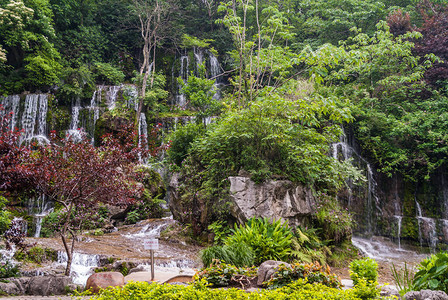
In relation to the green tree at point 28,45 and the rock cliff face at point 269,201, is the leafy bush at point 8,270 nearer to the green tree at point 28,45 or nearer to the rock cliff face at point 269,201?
the rock cliff face at point 269,201

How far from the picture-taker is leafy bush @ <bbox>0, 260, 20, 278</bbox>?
278 inches

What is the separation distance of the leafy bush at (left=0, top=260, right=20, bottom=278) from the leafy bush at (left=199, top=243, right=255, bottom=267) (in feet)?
15.5

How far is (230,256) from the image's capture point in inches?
247

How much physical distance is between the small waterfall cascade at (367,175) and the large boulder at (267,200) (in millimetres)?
6041

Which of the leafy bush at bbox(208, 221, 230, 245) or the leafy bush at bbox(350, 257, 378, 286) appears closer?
the leafy bush at bbox(350, 257, 378, 286)

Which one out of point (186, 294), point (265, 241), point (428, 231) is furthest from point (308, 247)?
point (428, 231)

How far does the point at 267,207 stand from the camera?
8.70 m

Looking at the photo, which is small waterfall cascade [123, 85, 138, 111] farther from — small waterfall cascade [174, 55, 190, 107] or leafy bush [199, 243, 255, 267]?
leafy bush [199, 243, 255, 267]

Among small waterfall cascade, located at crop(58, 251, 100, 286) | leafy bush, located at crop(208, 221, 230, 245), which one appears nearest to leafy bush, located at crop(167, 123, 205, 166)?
leafy bush, located at crop(208, 221, 230, 245)

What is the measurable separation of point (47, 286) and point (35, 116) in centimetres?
1587

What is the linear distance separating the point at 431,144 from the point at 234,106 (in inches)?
366

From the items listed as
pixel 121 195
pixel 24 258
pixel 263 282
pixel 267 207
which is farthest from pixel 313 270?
pixel 24 258

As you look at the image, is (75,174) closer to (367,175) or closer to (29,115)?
(367,175)

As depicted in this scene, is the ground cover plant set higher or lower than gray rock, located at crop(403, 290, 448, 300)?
higher
